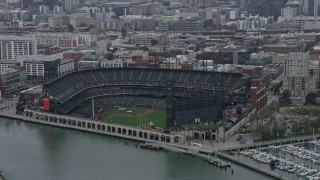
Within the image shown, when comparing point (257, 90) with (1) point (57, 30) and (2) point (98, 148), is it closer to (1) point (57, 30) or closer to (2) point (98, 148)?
(2) point (98, 148)

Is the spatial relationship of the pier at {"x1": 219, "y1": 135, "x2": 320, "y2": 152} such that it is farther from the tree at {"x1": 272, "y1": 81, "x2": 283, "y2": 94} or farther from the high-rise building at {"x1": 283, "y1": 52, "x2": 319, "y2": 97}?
the tree at {"x1": 272, "y1": 81, "x2": 283, "y2": 94}

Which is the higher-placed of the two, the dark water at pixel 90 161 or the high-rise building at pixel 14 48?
the high-rise building at pixel 14 48

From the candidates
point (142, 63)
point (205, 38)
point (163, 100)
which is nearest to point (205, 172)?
point (163, 100)

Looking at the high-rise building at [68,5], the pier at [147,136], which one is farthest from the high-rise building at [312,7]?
the pier at [147,136]

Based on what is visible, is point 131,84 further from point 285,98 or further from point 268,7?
point 268,7

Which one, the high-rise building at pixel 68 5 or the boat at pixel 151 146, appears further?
the high-rise building at pixel 68 5

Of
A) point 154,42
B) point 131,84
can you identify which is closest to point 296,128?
point 131,84

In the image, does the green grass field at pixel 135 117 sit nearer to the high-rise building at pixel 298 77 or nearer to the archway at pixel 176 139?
the archway at pixel 176 139
